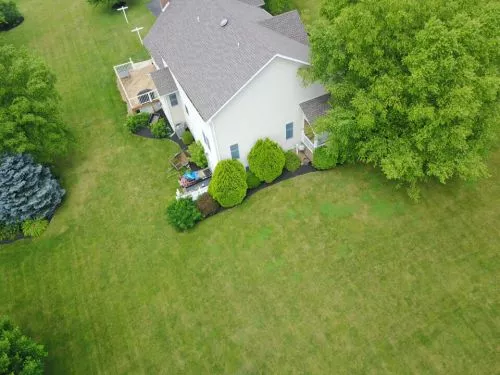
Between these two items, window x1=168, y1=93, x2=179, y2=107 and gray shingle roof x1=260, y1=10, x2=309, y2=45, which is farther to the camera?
window x1=168, y1=93, x2=179, y2=107

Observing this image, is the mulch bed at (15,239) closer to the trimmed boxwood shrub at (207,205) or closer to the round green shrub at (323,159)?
the trimmed boxwood shrub at (207,205)

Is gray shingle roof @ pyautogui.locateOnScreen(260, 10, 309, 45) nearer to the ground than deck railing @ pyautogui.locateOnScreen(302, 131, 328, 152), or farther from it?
farther from it

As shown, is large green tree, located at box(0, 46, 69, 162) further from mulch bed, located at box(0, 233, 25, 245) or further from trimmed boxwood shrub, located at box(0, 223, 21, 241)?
mulch bed, located at box(0, 233, 25, 245)

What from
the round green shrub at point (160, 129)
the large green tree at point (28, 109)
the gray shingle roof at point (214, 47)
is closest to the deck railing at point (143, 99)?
the round green shrub at point (160, 129)

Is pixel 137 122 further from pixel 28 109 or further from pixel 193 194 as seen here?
pixel 193 194

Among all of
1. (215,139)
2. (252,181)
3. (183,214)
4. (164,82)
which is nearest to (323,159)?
(252,181)

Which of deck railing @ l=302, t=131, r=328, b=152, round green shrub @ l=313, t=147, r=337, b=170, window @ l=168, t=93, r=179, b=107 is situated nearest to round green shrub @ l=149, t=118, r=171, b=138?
window @ l=168, t=93, r=179, b=107

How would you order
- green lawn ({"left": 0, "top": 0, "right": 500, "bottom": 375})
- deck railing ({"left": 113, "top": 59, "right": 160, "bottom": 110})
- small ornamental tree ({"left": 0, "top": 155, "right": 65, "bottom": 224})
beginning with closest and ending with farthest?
green lawn ({"left": 0, "top": 0, "right": 500, "bottom": 375}) → small ornamental tree ({"left": 0, "top": 155, "right": 65, "bottom": 224}) → deck railing ({"left": 113, "top": 59, "right": 160, "bottom": 110})
